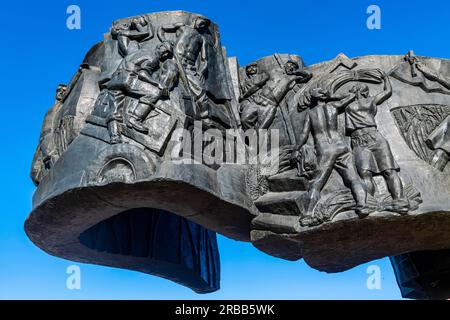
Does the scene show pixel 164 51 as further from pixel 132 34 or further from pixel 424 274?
pixel 424 274

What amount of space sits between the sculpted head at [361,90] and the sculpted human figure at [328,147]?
9cm

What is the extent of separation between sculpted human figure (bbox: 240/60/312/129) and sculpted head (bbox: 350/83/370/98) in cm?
89

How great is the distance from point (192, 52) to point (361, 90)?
8.35 feet

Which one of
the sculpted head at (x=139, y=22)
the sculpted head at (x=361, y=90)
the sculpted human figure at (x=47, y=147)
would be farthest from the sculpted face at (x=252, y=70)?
the sculpted human figure at (x=47, y=147)

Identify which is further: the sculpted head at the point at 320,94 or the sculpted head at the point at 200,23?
the sculpted head at the point at 200,23

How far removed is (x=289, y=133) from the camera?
808 centimetres

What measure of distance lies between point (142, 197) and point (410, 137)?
3.83m

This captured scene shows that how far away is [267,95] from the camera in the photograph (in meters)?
8.43

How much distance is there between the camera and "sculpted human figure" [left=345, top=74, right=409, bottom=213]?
6.91 meters

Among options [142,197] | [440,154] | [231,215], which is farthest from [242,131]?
[440,154]

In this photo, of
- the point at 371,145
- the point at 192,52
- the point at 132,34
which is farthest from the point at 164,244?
the point at 371,145

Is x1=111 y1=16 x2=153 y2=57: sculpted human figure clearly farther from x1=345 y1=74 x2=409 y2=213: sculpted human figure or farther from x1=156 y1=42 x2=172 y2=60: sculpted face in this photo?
x1=345 y1=74 x2=409 y2=213: sculpted human figure

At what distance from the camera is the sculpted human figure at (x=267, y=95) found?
27.3 feet

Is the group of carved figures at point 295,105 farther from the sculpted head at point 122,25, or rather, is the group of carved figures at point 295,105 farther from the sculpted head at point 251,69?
the sculpted head at point 251,69
